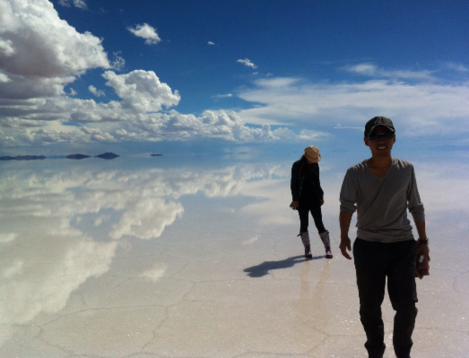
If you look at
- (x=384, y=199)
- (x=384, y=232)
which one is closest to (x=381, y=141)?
(x=384, y=199)

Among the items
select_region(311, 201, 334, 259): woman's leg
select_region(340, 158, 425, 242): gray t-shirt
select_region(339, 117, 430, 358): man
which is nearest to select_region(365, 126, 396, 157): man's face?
select_region(339, 117, 430, 358): man

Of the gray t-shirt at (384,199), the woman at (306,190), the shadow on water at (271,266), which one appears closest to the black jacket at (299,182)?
the woman at (306,190)

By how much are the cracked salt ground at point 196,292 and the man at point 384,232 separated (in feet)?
1.79

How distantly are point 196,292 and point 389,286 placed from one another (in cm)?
216

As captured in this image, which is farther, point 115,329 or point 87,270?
point 87,270

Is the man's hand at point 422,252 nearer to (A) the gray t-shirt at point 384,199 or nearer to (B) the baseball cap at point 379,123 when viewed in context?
(A) the gray t-shirt at point 384,199

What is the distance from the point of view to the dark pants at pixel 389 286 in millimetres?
2320

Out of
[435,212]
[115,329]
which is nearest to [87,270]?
[115,329]

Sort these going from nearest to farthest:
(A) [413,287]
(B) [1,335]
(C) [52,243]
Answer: (A) [413,287] → (B) [1,335] → (C) [52,243]

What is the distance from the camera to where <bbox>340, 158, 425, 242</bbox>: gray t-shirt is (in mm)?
2342

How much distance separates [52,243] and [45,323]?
313 centimetres

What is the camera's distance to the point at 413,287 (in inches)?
91.7

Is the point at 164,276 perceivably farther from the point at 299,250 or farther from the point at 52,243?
the point at 52,243

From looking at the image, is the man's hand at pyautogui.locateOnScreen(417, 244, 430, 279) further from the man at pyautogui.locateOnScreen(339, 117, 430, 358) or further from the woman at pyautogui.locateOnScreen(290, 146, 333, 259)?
the woman at pyautogui.locateOnScreen(290, 146, 333, 259)
